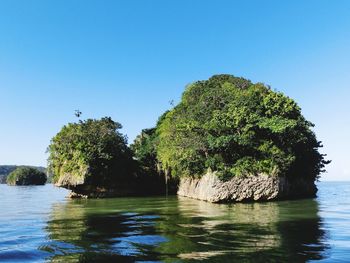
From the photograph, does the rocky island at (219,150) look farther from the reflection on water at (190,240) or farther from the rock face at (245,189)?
the reflection on water at (190,240)

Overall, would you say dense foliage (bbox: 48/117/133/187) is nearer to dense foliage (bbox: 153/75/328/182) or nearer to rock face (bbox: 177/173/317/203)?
dense foliage (bbox: 153/75/328/182)

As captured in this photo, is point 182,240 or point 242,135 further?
point 242,135

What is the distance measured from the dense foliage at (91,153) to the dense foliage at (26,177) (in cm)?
9553

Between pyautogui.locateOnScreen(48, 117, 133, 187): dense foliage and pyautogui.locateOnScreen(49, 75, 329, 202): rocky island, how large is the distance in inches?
4.7

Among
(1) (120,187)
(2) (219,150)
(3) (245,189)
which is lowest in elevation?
(3) (245,189)

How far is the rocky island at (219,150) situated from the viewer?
107ft

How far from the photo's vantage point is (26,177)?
13875 cm

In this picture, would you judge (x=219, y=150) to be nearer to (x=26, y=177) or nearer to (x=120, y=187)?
(x=120, y=187)

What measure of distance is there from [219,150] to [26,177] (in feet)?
391

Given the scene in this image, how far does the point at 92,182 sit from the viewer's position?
155 feet

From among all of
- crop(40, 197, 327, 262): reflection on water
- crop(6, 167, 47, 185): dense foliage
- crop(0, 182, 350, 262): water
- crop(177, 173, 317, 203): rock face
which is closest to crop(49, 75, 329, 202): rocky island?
crop(177, 173, 317, 203): rock face

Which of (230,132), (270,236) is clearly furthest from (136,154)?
(270,236)

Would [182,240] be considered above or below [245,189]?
below

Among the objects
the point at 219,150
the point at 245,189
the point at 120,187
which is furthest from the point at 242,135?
the point at 120,187
